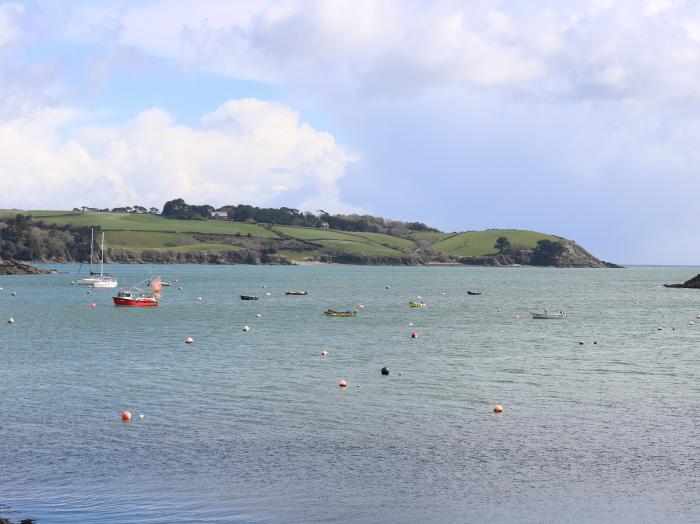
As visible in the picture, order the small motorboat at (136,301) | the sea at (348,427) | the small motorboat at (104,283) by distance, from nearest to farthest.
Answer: the sea at (348,427)
the small motorboat at (136,301)
the small motorboat at (104,283)

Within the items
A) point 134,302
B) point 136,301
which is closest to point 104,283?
point 134,302

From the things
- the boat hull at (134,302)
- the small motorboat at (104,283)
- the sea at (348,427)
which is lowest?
the sea at (348,427)

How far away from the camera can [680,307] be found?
12812 cm

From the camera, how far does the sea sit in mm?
28922

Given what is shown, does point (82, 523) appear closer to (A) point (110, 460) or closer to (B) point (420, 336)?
(A) point (110, 460)

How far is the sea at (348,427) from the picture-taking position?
94.9 feet

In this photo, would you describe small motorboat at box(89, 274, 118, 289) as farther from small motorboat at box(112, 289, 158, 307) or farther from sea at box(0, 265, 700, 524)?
sea at box(0, 265, 700, 524)

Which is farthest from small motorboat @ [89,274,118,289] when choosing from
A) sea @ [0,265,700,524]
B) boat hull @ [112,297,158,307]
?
sea @ [0,265,700,524]

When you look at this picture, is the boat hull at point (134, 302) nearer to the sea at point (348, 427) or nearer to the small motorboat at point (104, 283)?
the sea at point (348, 427)

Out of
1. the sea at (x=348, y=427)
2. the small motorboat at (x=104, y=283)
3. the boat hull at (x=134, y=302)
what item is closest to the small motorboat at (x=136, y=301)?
the boat hull at (x=134, y=302)

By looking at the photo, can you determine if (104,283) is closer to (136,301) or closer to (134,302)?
(134,302)

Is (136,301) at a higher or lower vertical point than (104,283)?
lower

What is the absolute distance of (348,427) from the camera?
39688mm

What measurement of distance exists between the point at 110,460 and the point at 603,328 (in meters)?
70.2
